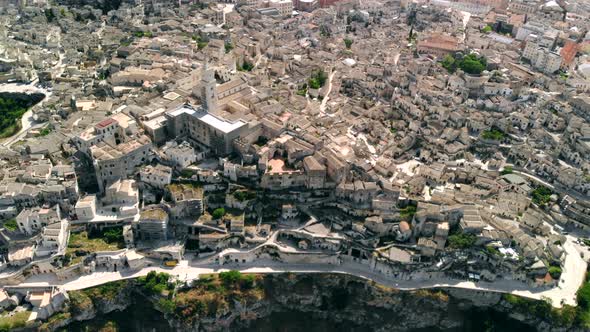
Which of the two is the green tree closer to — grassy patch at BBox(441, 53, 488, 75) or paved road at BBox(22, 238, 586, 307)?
grassy patch at BBox(441, 53, 488, 75)

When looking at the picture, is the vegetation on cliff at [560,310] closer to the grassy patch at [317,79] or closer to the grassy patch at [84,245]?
the grassy patch at [317,79]

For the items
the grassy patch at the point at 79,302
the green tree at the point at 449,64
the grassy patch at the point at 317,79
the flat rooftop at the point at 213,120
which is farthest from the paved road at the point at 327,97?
the grassy patch at the point at 79,302

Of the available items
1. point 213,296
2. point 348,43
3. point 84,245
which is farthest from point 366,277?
point 348,43

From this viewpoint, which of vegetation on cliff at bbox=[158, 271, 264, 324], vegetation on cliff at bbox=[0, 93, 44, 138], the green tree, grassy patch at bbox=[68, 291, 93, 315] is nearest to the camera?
grassy patch at bbox=[68, 291, 93, 315]

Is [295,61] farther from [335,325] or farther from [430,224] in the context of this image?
[335,325]

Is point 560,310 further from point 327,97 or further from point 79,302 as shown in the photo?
point 79,302

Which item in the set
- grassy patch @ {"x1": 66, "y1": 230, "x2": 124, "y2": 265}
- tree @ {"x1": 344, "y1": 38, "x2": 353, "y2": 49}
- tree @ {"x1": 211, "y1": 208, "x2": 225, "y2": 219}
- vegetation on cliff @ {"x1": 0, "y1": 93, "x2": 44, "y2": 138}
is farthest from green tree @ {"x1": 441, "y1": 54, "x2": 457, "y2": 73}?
vegetation on cliff @ {"x1": 0, "y1": 93, "x2": 44, "y2": 138}

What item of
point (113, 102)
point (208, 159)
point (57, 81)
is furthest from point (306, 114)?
point (57, 81)

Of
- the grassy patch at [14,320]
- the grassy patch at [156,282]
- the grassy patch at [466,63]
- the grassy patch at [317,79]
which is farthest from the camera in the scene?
the grassy patch at [466,63]
